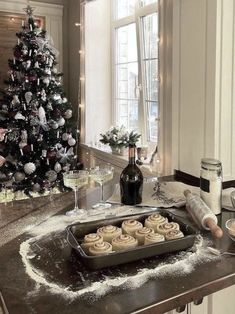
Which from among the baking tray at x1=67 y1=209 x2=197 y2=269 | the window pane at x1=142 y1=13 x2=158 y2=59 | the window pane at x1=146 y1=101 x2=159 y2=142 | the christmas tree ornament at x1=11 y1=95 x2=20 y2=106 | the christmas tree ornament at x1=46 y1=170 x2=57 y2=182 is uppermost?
the window pane at x1=142 y1=13 x2=158 y2=59

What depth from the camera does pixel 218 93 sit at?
168 centimetres

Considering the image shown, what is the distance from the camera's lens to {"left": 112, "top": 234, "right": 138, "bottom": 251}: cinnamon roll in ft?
3.20

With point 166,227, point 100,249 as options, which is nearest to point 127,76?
point 166,227

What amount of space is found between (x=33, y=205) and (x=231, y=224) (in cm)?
77

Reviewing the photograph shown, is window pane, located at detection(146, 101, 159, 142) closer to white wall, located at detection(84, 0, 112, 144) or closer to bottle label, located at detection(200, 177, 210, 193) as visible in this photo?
white wall, located at detection(84, 0, 112, 144)

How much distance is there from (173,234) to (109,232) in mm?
188

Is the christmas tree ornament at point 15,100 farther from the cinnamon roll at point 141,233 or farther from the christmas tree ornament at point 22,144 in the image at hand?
the cinnamon roll at point 141,233

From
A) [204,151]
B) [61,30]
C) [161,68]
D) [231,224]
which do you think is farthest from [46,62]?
[231,224]

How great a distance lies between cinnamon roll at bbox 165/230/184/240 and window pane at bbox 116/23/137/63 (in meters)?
2.60

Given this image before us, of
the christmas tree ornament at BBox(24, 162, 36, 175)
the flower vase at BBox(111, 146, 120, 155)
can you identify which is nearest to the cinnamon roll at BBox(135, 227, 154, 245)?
the flower vase at BBox(111, 146, 120, 155)

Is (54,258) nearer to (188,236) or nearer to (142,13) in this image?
(188,236)

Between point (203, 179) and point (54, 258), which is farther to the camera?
point (203, 179)

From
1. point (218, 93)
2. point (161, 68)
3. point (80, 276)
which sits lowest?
point (80, 276)

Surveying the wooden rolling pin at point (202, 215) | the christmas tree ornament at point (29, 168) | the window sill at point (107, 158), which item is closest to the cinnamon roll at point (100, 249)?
the wooden rolling pin at point (202, 215)
